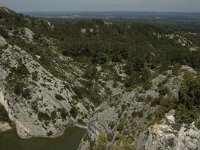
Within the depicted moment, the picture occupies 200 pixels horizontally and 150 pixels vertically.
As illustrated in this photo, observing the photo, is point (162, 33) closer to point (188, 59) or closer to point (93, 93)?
point (188, 59)

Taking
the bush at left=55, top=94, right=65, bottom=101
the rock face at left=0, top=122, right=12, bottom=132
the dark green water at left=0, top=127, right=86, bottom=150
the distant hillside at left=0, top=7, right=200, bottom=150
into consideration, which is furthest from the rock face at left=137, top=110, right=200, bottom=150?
the bush at left=55, top=94, right=65, bottom=101

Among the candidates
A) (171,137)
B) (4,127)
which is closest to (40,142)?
(4,127)

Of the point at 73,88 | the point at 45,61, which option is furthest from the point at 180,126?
the point at 45,61

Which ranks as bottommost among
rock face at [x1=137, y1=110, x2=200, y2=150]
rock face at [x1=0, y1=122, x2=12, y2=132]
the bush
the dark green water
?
the dark green water

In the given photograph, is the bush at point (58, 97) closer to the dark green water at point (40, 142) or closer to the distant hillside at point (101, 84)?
the distant hillside at point (101, 84)

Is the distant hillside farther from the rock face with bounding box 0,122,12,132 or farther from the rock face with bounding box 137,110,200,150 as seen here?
the rock face with bounding box 0,122,12,132

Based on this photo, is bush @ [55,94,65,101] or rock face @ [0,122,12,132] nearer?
rock face @ [0,122,12,132]
